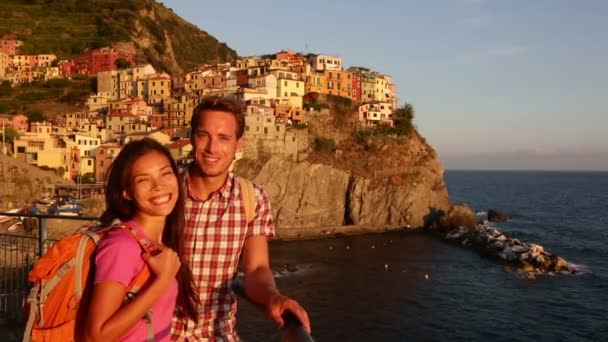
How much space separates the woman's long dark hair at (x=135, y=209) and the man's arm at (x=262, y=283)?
33cm

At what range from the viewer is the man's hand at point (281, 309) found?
7.63 feet

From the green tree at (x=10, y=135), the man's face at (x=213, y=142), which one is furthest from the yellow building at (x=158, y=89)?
the man's face at (x=213, y=142)

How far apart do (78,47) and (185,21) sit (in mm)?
41344

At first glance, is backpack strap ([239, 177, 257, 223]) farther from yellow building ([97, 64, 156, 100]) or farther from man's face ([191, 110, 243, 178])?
yellow building ([97, 64, 156, 100])

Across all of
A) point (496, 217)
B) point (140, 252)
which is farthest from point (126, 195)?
point (496, 217)

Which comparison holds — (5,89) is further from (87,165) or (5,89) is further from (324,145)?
(324,145)

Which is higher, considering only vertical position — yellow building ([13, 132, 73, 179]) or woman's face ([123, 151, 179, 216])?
yellow building ([13, 132, 73, 179])

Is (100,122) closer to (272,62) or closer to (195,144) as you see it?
(272,62)

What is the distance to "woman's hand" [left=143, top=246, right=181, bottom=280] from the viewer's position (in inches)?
89.4

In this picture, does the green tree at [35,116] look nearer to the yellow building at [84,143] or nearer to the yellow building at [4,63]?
the yellow building at [84,143]

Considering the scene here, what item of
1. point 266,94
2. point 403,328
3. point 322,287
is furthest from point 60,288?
point 266,94

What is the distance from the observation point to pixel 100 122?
178 ft

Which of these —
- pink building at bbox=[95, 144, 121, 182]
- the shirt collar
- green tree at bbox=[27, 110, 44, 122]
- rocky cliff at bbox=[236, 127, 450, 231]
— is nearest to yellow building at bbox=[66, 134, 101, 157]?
pink building at bbox=[95, 144, 121, 182]

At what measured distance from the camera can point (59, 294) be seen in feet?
6.89
